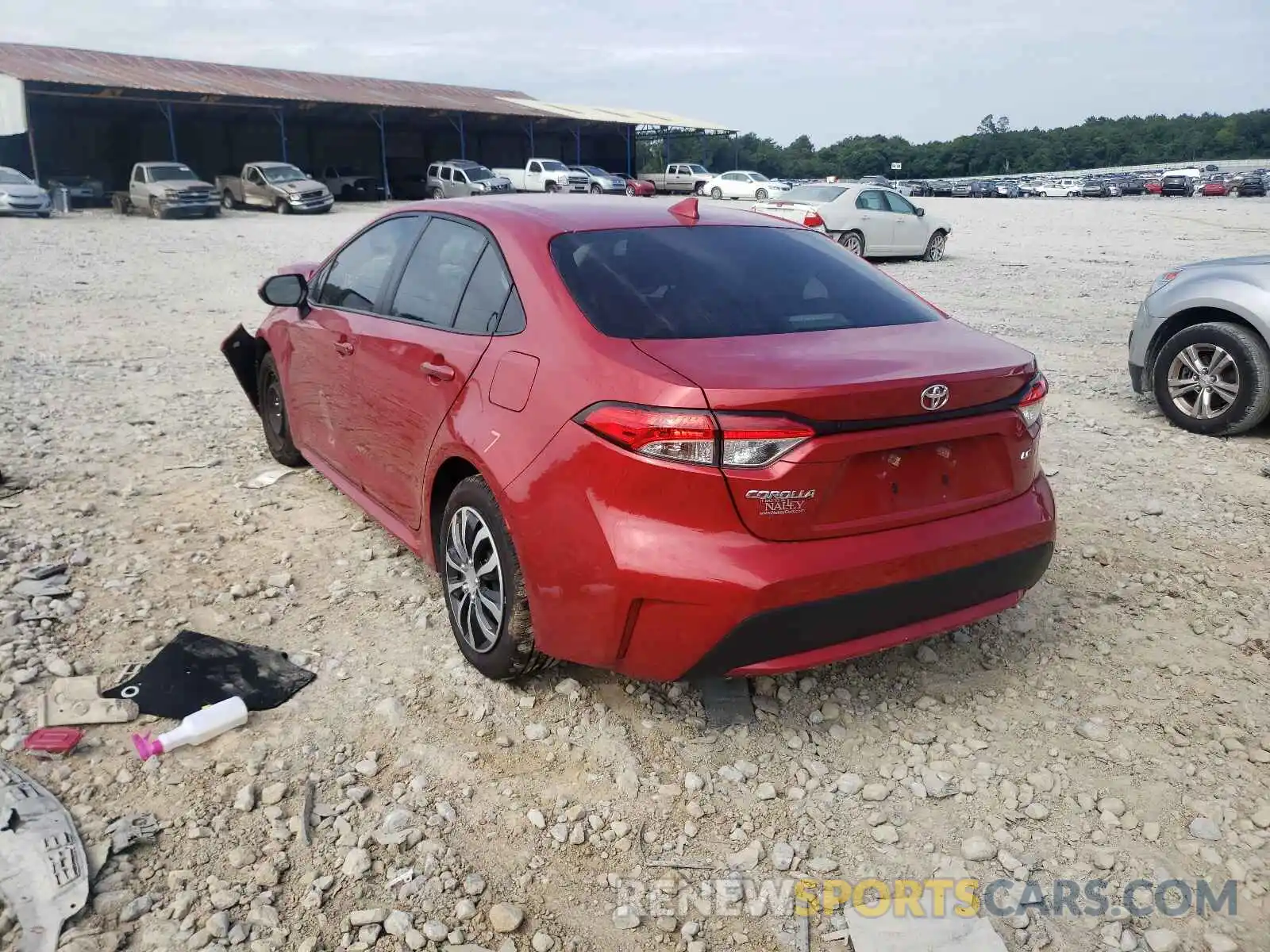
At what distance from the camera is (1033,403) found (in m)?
3.03

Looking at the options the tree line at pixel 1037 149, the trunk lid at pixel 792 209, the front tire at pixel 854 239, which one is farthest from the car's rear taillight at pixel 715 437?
the tree line at pixel 1037 149

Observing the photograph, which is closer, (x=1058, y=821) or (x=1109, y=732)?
(x=1058, y=821)

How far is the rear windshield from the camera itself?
299cm

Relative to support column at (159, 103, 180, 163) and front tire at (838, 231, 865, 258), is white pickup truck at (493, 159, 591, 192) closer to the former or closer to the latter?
support column at (159, 103, 180, 163)

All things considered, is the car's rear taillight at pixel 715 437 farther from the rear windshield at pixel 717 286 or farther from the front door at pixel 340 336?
the front door at pixel 340 336

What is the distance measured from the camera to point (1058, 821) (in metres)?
2.73

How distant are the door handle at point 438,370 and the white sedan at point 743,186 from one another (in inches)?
1385

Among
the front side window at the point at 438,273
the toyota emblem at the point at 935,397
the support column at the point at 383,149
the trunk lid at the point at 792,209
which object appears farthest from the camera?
the support column at the point at 383,149

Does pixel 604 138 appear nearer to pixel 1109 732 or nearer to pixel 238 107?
pixel 238 107

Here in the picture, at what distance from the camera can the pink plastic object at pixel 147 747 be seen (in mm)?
2930

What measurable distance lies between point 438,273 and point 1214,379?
520cm

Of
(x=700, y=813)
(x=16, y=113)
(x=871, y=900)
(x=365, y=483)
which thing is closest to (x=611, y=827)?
(x=700, y=813)

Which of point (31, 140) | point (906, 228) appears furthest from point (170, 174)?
point (906, 228)

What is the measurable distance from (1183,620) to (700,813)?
232 cm
